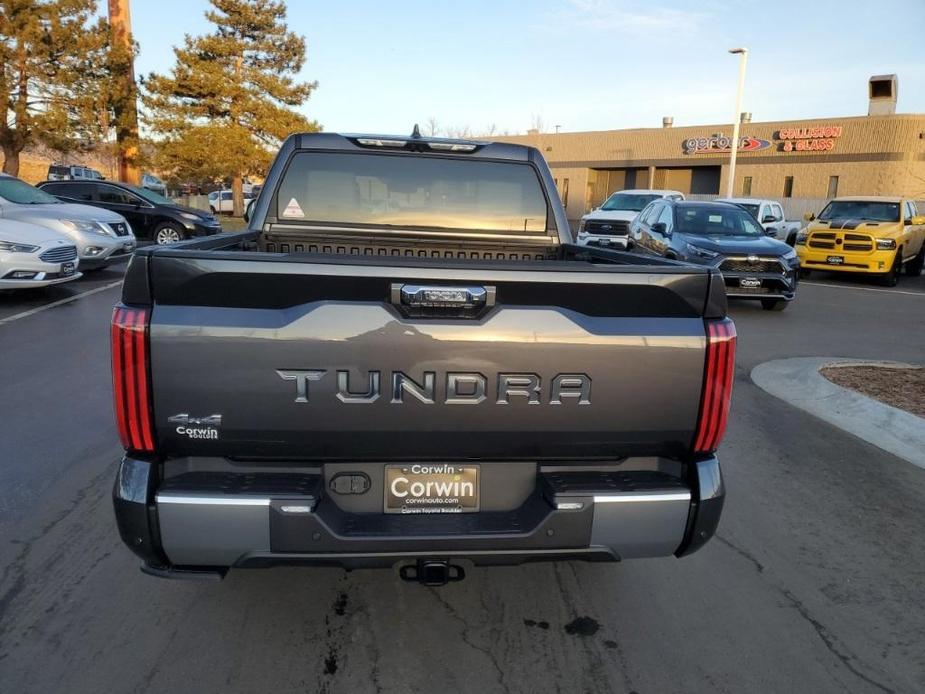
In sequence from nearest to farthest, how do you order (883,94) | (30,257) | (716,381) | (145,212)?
(716,381), (30,257), (145,212), (883,94)

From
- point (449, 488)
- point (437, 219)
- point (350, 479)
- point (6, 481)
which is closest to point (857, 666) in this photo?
Answer: point (449, 488)

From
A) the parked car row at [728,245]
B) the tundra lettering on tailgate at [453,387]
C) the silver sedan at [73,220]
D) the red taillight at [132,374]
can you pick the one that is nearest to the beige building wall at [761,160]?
the parked car row at [728,245]

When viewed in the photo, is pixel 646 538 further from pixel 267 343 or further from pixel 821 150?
pixel 821 150

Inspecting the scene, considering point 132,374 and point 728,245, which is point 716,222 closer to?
point 728,245

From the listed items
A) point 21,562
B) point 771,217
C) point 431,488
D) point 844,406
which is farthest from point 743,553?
point 771,217

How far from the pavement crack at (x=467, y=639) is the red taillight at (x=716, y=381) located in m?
1.18

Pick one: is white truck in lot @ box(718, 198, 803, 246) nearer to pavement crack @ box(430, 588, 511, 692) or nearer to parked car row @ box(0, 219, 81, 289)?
parked car row @ box(0, 219, 81, 289)

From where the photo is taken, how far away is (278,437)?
245cm

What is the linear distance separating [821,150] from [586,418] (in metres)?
42.1

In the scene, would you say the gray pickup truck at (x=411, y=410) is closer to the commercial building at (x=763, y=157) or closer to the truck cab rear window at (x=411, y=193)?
the truck cab rear window at (x=411, y=193)

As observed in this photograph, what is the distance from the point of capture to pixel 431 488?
2.65 meters

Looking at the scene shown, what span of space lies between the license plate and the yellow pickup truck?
16.9 m

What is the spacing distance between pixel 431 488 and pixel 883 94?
4266cm

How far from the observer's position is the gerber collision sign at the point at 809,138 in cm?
3778
